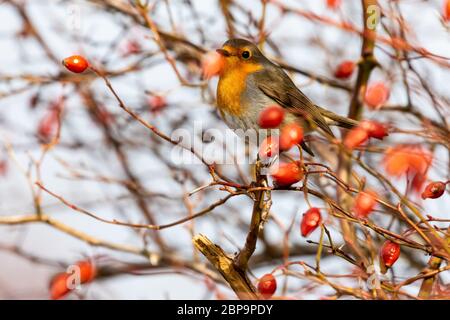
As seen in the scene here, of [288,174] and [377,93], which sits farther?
[377,93]

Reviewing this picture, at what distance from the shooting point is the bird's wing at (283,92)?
318 centimetres

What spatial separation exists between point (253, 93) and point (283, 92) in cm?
18

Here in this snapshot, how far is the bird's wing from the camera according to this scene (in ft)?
10.4

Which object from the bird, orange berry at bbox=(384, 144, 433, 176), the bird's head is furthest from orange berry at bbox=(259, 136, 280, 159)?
the bird's head

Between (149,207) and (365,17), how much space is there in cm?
224

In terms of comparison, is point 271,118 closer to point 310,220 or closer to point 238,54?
point 310,220

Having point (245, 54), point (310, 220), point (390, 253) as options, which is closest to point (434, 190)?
point (390, 253)

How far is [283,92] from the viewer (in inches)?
127

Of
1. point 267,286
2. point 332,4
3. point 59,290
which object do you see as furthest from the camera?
point 332,4

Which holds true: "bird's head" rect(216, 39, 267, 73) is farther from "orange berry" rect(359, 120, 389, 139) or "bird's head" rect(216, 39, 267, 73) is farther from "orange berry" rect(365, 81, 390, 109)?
"orange berry" rect(359, 120, 389, 139)

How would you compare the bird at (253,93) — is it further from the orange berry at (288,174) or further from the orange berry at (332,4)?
the orange berry at (288,174)

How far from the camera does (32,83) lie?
363 cm
